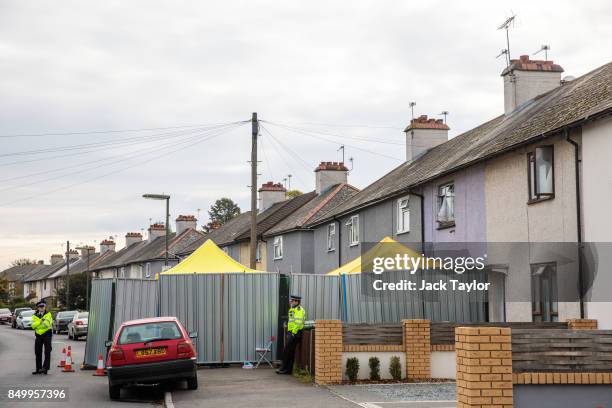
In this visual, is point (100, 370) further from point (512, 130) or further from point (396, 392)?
point (512, 130)

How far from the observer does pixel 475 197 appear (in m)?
20.4

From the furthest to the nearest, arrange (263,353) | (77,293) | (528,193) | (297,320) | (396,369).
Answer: (77,293)
(263,353)
(297,320)
(528,193)
(396,369)

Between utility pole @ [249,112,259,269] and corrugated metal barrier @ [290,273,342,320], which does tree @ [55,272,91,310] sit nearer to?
utility pole @ [249,112,259,269]

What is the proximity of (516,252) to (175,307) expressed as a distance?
337 inches

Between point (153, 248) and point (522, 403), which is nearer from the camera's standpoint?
point (522, 403)

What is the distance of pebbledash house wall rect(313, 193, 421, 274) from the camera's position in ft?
80.7

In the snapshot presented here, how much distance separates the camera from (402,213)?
2586 centimetres

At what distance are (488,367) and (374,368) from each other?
8084mm

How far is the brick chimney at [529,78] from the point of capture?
78.3ft

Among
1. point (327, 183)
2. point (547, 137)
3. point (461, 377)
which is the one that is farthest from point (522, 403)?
point (327, 183)

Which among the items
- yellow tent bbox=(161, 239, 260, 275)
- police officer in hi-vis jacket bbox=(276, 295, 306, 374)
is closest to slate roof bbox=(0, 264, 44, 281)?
yellow tent bbox=(161, 239, 260, 275)

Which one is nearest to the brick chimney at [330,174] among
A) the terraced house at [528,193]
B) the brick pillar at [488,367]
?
the terraced house at [528,193]

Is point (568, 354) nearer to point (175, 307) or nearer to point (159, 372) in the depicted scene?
point (159, 372)

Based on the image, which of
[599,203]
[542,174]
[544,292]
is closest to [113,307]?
[544,292]
